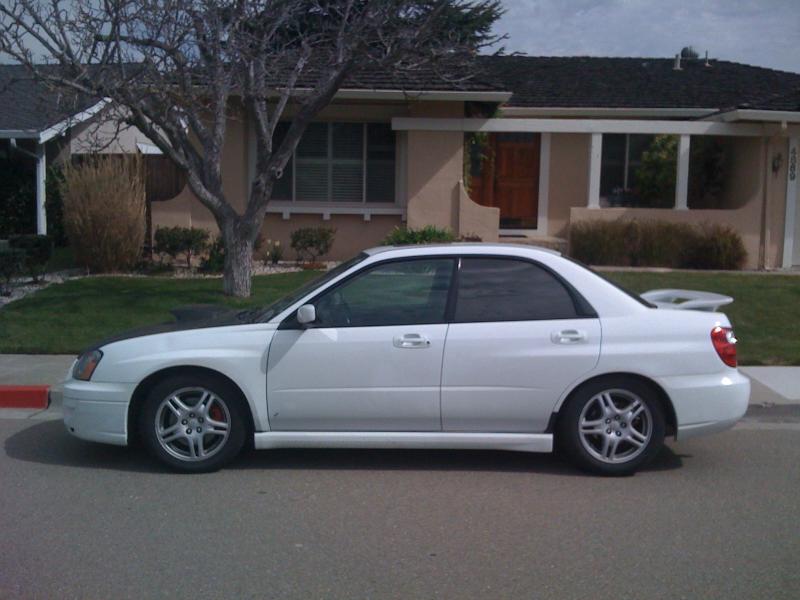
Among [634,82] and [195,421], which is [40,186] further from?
[195,421]

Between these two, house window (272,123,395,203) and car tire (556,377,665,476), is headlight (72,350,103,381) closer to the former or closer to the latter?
car tire (556,377,665,476)

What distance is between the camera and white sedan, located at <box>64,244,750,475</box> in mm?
6449

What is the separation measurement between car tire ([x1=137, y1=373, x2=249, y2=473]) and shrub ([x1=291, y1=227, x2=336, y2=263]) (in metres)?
10.1

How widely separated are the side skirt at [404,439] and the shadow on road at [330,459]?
345mm

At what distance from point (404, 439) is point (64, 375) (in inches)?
174

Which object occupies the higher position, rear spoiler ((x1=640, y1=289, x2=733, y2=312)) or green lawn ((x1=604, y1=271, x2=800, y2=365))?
rear spoiler ((x1=640, y1=289, x2=733, y2=312))

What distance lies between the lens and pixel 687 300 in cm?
751

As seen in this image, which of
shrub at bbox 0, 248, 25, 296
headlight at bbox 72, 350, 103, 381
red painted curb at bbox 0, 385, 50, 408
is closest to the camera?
headlight at bbox 72, 350, 103, 381

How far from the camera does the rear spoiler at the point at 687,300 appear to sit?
7184mm

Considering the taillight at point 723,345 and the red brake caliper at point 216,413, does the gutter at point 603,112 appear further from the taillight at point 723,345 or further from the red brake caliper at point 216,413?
the red brake caliper at point 216,413

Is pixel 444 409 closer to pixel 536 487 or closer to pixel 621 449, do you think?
pixel 536 487

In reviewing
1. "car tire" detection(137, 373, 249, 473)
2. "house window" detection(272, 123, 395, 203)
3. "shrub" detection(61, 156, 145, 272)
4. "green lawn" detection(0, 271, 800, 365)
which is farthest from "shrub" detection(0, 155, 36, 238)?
"car tire" detection(137, 373, 249, 473)

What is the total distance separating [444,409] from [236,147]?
12.2 m

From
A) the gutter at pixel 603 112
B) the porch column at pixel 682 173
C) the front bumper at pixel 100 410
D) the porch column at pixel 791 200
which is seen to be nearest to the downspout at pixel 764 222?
the porch column at pixel 791 200
